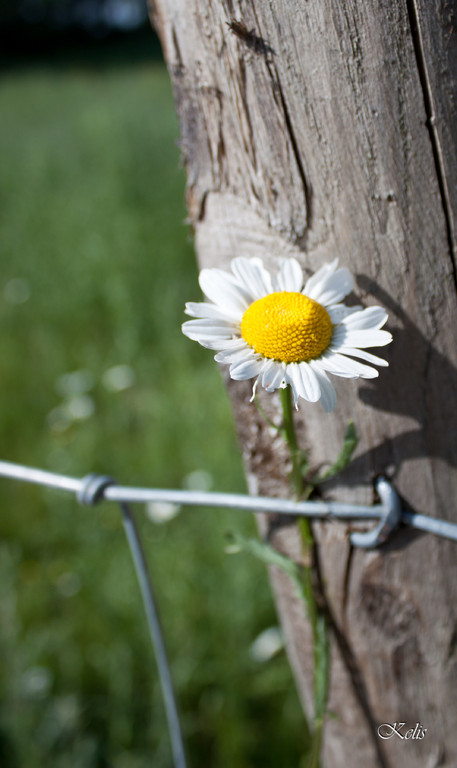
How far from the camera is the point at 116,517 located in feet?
6.66

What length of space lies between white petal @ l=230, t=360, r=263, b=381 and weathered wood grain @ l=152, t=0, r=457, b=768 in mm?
146

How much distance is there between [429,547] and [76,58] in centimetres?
2251

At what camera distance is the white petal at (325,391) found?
552 millimetres

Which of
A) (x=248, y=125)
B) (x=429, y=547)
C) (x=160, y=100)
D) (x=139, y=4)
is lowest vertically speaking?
(x=429, y=547)

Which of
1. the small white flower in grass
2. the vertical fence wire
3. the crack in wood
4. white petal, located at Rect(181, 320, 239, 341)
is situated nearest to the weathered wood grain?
the crack in wood

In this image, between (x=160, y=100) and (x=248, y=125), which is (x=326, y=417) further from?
(x=160, y=100)

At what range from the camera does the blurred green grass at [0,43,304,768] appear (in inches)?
56.2

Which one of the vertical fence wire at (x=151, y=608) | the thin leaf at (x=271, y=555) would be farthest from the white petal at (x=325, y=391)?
the vertical fence wire at (x=151, y=608)

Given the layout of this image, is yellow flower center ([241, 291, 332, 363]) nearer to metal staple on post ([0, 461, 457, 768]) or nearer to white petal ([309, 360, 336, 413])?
white petal ([309, 360, 336, 413])

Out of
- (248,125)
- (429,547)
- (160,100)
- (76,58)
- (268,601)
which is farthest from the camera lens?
(76,58)

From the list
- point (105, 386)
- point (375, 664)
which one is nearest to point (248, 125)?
point (375, 664)

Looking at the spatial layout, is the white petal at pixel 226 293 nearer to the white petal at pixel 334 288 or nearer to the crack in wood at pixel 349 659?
the white petal at pixel 334 288

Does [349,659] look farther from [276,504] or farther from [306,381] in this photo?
[306,381]

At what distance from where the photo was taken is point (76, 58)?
19.8m
